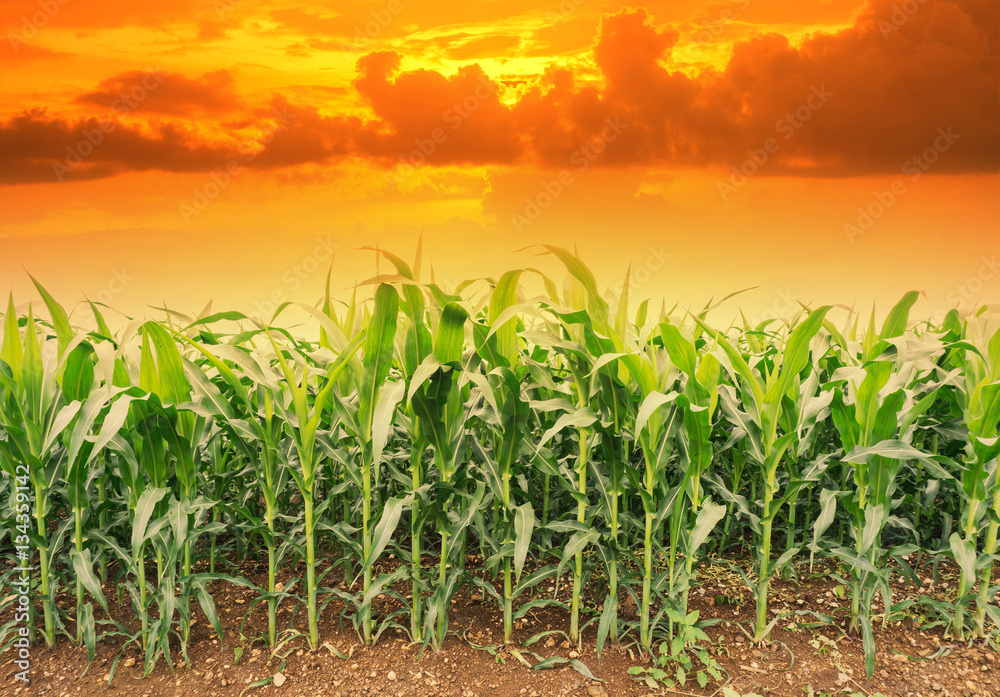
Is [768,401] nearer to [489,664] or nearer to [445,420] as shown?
[445,420]

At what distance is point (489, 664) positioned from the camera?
2535 millimetres

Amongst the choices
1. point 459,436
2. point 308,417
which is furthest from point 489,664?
point 308,417

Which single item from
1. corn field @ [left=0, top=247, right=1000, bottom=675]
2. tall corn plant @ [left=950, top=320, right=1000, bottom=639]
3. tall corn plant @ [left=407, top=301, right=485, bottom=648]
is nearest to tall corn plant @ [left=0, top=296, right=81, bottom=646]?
corn field @ [left=0, top=247, right=1000, bottom=675]

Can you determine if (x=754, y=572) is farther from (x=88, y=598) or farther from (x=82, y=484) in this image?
(x=88, y=598)

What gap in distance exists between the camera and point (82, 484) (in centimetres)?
253

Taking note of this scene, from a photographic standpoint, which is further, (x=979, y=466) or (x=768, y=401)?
(x=979, y=466)

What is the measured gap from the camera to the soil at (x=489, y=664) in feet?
7.98

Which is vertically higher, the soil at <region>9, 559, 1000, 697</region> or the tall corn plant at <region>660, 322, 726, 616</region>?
the tall corn plant at <region>660, 322, 726, 616</region>

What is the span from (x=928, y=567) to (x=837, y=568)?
2.01 feet

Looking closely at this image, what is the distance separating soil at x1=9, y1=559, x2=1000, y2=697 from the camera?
95.7 inches

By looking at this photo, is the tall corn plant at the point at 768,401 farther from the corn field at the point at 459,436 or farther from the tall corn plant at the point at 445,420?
the tall corn plant at the point at 445,420

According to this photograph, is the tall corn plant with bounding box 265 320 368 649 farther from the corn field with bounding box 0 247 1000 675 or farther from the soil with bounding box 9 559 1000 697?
the soil with bounding box 9 559 1000 697

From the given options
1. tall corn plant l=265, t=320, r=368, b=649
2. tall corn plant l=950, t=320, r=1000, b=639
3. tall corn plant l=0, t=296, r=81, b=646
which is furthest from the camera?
tall corn plant l=950, t=320, r=1000, b=639

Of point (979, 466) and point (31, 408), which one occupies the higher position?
point (31, 408)
